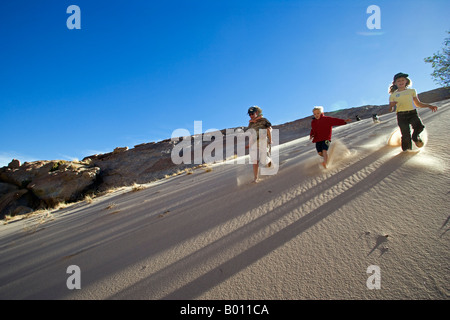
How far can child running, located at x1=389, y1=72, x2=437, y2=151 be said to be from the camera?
3.28 metres

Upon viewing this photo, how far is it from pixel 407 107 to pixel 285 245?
135 inches

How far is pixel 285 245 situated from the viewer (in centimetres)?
192

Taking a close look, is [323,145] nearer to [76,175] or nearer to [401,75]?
[401,75]

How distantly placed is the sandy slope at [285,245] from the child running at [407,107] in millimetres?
289

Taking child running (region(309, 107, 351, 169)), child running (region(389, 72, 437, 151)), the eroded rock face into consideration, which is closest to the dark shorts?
child running (region(309, 107, 351, 169))

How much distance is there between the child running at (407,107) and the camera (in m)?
3.28

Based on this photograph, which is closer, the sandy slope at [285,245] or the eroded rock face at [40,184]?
the sandy slope at [285,245]

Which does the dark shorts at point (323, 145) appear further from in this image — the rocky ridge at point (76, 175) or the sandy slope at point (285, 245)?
the rocky ridge at point (76, 175)

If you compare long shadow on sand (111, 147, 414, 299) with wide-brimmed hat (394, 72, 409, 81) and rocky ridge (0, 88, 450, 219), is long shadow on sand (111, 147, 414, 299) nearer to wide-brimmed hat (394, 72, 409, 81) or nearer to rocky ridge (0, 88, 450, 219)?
wide-brimmed hat (394, 72, 409, 81)

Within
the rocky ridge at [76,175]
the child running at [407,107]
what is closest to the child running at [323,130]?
the child running at [407,107]

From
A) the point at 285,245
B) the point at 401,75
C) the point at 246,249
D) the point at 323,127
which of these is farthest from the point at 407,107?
the point at 246,249

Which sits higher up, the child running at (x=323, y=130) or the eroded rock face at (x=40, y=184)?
the child running at (x=323, y=130)
